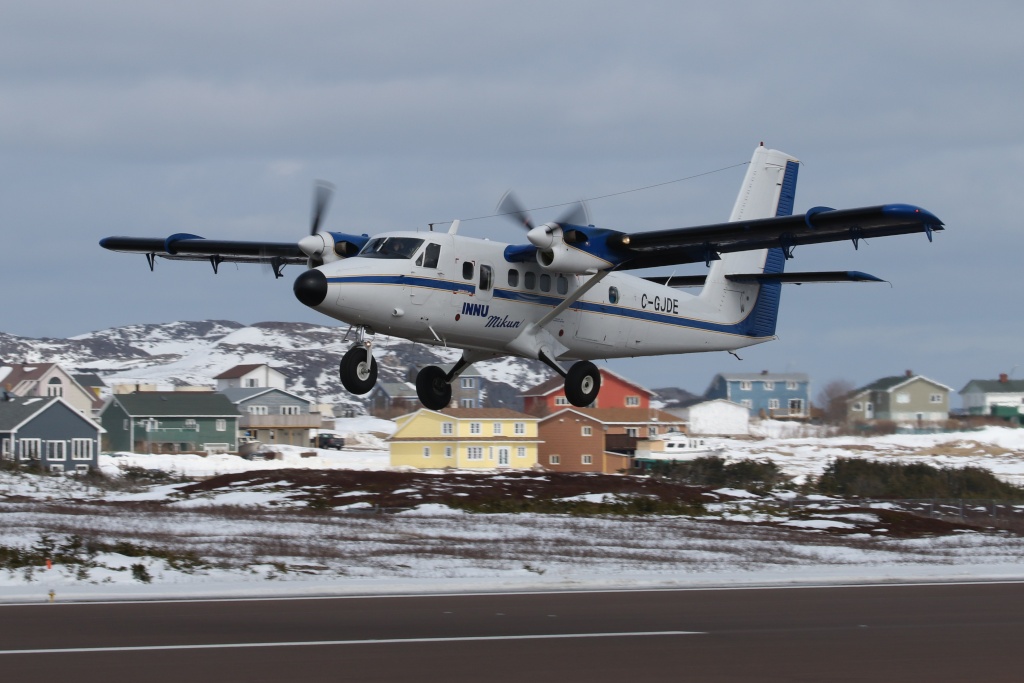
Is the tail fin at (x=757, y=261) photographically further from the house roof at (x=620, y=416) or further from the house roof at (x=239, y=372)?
the house roof at (x=239, y=372)

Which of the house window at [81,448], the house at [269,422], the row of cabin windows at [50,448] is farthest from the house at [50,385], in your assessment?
the row of cabin windows at [50,448]

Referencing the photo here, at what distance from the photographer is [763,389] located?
126688mm

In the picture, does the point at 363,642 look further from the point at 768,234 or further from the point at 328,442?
the point at 328,442

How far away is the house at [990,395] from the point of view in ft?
386

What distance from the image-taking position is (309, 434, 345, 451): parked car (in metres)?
90.3

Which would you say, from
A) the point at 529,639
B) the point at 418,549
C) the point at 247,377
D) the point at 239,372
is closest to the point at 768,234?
the point at 418,549

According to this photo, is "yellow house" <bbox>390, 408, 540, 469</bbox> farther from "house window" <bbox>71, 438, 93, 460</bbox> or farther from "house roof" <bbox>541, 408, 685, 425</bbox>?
"house window" <bbox>71, 438, 93, 460</bbox>

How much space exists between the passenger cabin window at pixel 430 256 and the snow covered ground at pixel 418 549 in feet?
18.5

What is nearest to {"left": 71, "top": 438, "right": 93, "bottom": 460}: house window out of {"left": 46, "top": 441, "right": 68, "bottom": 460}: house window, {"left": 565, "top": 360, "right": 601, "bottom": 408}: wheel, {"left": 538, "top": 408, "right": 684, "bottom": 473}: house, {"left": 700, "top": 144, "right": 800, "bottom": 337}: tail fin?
{"left": 46, "top": 441, "right": 68, "bottom": 460}: house window

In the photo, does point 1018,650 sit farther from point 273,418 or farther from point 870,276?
point 273,418

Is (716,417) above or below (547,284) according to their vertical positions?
below

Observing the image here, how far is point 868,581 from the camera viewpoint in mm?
22828

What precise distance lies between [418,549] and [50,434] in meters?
48.7

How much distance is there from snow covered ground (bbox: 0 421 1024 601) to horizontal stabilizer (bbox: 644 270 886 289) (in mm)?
5970
